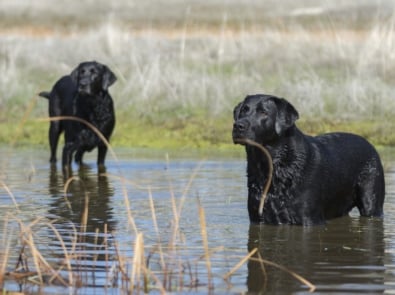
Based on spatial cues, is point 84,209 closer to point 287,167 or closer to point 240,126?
point 240,126

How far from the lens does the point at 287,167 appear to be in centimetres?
988

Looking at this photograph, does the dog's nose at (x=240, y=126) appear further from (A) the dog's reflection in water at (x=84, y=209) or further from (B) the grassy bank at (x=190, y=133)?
(B) the grassy bank at (x=190, y=133)

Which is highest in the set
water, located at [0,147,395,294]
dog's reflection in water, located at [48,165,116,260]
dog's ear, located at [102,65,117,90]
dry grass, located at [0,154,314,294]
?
dog's ear, located at [102,65,117,90]

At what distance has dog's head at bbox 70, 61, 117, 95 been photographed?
54.3 ft

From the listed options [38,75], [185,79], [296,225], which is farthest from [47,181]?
[38,75]

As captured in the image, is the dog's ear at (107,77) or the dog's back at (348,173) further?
the dog's ear at (107,77)

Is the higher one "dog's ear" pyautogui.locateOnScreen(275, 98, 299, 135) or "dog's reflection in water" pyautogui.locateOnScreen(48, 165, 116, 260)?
"dog's ear" pyautogui.locateOnScreen(275, 98, 299, 135)

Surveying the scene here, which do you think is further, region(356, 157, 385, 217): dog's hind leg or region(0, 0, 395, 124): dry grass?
region(0, 0, 395, 124): dry grass

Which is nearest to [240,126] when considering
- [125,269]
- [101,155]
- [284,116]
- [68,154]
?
[284,116]

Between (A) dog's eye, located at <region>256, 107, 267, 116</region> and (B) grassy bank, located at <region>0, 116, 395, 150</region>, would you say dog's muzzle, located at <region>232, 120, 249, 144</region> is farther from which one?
(B) grassy bank, located at <region>0, 116, 395, 150</region>

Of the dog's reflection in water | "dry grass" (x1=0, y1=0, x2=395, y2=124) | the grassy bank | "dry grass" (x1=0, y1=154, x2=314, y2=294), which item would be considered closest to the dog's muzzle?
the dog's reflection in water

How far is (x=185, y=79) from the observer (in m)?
21.9

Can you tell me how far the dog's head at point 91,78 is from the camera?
54.3 ft

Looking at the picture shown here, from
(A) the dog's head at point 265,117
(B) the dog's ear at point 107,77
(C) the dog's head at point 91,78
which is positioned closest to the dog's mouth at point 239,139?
(A) the dog's head at point 265,117
